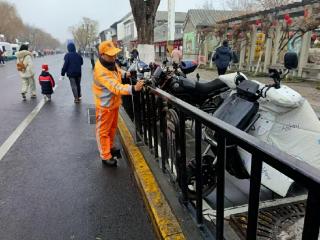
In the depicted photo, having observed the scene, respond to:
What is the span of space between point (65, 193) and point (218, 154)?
224cm

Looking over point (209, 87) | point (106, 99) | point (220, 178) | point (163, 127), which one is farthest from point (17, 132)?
point (220, 178)

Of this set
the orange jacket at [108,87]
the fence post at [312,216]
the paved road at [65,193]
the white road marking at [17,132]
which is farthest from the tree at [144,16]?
the fence post at [312,216]

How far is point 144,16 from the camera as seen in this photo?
8.59 m

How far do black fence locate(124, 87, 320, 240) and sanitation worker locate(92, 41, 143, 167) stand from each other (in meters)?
0.38

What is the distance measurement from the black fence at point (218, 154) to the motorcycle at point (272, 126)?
0.38 m

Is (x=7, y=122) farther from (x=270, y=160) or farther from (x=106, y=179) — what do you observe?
(x=270, y=160)

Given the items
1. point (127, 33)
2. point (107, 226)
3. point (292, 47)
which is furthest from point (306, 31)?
point (127, 33)

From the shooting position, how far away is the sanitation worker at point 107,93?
3.94 metres

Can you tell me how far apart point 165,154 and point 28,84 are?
8563mm

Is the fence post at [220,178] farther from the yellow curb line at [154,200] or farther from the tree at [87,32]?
the tree at [87,32]

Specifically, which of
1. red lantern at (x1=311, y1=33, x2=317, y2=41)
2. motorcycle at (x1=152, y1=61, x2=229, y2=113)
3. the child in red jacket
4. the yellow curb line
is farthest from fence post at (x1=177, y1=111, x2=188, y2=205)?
red lantern at (x1=311, y1=33, x2=317, y2=41)

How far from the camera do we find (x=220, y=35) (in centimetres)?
2152

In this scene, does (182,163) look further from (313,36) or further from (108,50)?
(313,36)

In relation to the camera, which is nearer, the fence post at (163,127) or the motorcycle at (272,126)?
the motorcycle at (272,126)
